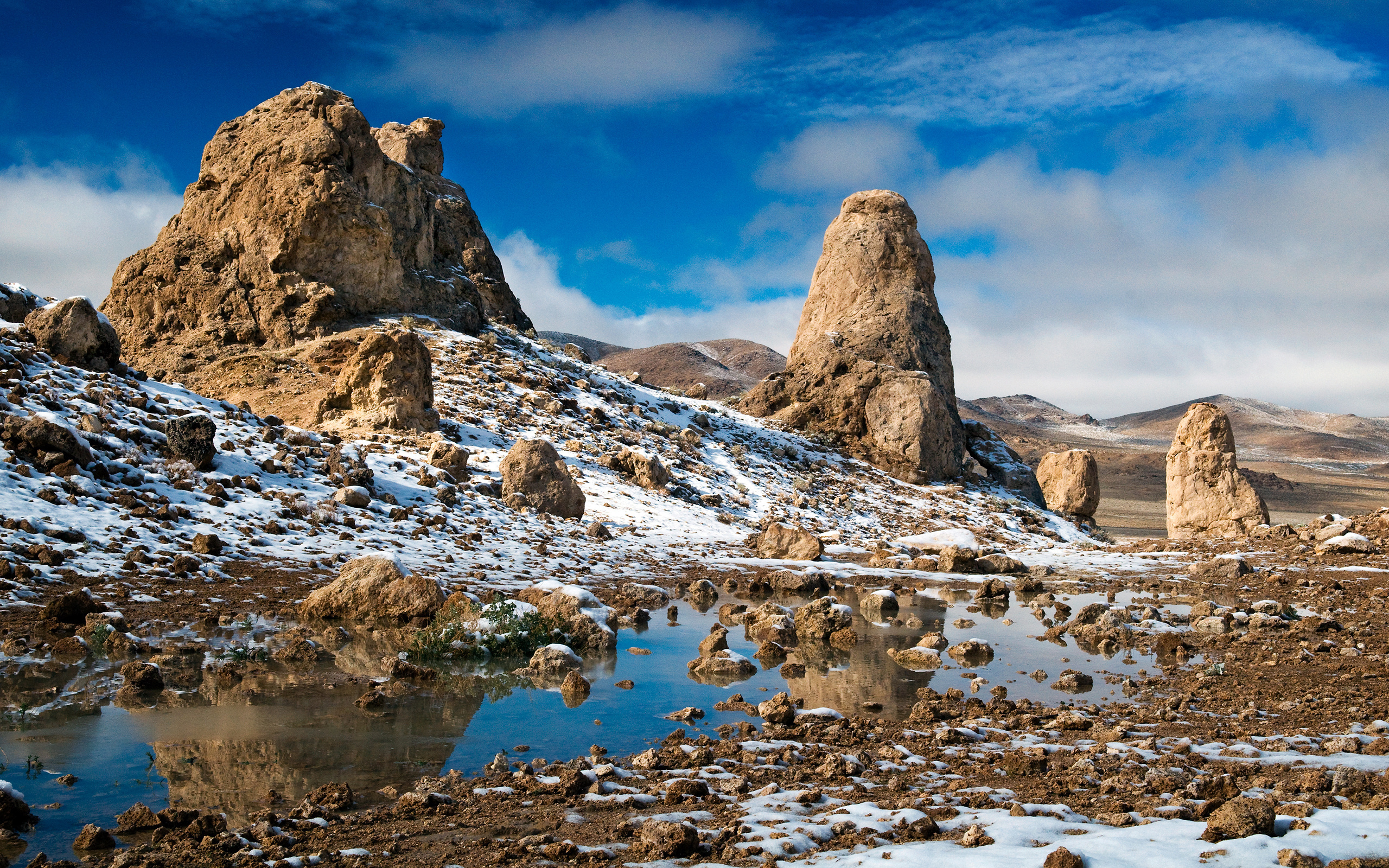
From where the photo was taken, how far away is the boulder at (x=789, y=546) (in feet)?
55.4

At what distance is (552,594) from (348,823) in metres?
4.95

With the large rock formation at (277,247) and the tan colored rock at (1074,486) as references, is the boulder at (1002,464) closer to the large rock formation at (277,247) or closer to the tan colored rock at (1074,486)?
the tan colored rock at (1074,486)

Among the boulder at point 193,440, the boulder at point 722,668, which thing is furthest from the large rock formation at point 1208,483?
the boulder at point 193,440

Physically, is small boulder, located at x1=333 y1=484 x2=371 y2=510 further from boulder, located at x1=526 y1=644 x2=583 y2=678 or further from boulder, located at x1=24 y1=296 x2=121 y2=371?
boulder, located at x1=526 y1=644 x2=583 y2=678

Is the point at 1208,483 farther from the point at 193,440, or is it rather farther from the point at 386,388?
the point at 193,440

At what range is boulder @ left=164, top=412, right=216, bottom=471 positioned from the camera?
1180 centimetres

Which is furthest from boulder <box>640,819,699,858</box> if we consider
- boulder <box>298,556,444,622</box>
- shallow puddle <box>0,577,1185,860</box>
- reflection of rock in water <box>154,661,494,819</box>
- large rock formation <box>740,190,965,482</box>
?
large rock formation <box>740,190,965,482</box>

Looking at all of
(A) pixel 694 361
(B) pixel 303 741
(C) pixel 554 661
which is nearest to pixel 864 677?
(C) pixel 554 661

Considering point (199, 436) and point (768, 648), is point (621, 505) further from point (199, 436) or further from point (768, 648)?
point (768, 648)

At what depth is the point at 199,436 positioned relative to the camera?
1199 cm

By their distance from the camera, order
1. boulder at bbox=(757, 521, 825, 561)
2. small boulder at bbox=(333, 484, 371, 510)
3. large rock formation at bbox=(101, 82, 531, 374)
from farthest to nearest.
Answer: large rock formation at bbox=(101, 82, 531, 374)
boulder at bbox=(757, 521, 825, 561)
small boulder at bbox=(333, 484, 371, 510)

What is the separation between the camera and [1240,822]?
3.62 m

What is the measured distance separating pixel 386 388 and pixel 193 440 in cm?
663

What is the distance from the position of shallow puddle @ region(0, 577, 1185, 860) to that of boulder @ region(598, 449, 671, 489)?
11.5 metres
